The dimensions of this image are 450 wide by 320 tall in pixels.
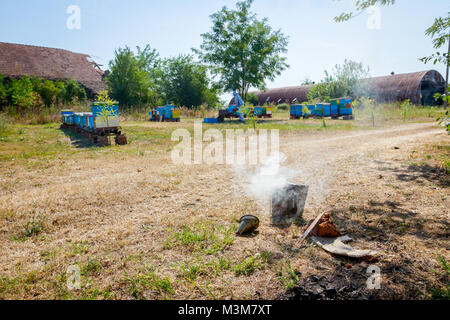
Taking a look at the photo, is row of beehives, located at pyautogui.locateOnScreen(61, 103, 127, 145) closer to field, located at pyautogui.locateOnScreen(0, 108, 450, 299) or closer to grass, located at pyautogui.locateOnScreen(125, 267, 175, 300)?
field, located at pyautogui.locateOnScreen(0, 108, 450, 299)

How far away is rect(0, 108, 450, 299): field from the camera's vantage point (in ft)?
7.33

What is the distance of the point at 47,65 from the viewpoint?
25.8 m

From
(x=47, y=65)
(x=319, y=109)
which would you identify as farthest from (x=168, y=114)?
(x=47, y=65)

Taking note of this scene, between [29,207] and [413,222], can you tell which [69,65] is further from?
[413,222]

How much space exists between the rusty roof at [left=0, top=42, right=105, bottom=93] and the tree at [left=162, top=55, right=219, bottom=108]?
25.1 feet

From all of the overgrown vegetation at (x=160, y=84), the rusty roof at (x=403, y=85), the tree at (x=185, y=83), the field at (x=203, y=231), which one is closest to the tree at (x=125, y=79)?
the overgrown vegetation at (x=160, y=84)

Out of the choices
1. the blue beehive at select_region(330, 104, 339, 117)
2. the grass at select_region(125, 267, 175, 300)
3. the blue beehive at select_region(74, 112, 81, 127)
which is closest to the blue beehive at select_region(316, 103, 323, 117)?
the blue beehive at select_region(330, 104, 339, 117)

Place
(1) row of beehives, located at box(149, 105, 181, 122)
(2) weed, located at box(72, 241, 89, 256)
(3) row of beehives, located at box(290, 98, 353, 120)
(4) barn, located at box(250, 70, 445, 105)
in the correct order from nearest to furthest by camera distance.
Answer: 1. (2) weed, located at box(72, 241, 89, 256)
2. (1) row of beehives, located at box(149, 105, 181, 122)
3. (3) row of beehives, located at box(290, 98, 353, 120)
4. (4) barn, located at box(250, 70, 445, 105)

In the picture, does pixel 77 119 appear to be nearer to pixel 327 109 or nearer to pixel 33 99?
pixel 33 99

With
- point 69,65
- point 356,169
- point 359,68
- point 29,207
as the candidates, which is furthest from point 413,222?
point 359,68

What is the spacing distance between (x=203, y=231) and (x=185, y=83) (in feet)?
100.0
